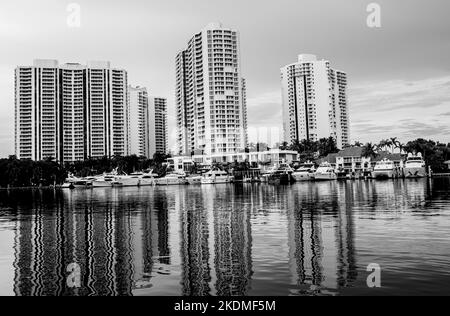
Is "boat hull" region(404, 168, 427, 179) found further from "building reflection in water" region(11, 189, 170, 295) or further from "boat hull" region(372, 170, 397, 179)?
"building reflection in water" region(11, 189, 170, 295)

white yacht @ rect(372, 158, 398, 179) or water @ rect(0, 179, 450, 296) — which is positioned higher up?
white yacht @ rect(372, 158, 398, 179)

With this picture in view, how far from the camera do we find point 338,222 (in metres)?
40.2

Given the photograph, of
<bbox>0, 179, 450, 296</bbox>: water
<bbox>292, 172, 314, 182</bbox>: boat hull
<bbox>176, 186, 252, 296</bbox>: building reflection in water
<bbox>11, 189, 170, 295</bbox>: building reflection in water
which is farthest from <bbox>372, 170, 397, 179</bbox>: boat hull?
<bbox>11, 189, 170, 295</bbox>: building reflection in water

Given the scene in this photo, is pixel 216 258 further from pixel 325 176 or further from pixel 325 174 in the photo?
pixel 325 174

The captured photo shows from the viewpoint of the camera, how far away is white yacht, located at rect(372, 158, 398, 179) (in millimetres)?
181500

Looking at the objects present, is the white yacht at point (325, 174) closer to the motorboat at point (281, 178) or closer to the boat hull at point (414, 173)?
the motorboat at point (281, 178)

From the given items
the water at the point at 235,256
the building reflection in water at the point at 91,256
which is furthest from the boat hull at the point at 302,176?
the building reflection in water at the point at 91,256

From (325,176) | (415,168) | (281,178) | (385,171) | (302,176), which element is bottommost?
(281,178)

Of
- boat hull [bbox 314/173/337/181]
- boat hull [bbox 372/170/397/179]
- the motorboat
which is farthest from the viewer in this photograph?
boat hull [bbox 314/173/337/181]

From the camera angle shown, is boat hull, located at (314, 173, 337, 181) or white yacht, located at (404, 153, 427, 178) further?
white yacht, located at (404, 153, 427, 178)

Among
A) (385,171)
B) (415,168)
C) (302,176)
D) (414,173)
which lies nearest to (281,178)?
(302,176)

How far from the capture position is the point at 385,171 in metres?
Answer: 184
